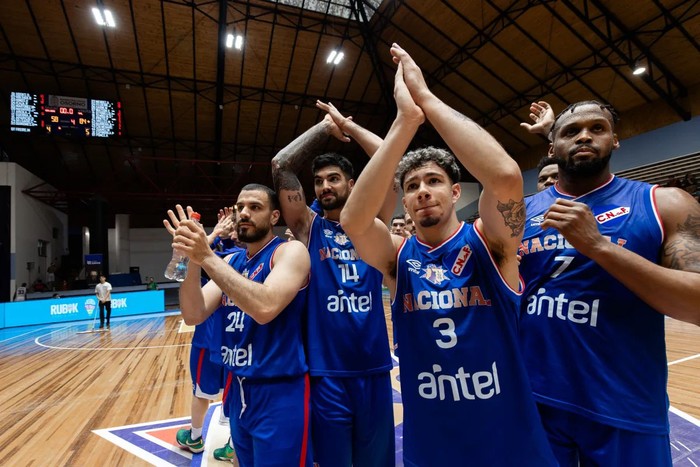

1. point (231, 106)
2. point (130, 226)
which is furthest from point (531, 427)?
point (130, 226)

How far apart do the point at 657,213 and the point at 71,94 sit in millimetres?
20954

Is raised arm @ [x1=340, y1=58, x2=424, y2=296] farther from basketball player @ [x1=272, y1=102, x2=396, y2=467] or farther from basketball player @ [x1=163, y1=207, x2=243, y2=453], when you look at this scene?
basketball player @ [x1=163, y1=207, x2=243, y2=453]

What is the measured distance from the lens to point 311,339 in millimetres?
2273

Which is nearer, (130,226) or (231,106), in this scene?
(231,106)

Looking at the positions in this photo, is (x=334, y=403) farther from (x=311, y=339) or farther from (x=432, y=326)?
(x=432, y=326)

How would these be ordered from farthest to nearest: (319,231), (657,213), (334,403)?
(319,231) → (334,403) → (657,213)

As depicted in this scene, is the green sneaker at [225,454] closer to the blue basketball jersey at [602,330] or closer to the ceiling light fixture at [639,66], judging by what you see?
the blue basketball jersey at [602,330]

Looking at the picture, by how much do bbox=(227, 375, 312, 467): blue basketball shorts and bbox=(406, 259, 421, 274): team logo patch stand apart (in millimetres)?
892

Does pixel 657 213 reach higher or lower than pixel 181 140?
lower

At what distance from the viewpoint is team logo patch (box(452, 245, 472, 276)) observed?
171 centimetres

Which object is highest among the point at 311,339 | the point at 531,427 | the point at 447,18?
the point at 447,18

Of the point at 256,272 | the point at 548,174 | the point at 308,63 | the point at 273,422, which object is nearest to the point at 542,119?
the point at 548,174

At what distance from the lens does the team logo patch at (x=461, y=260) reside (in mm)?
1712

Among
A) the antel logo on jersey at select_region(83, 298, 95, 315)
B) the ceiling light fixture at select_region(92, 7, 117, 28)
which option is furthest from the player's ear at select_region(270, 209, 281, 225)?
the antel logo on jersey at select_region(83, 298, 95, 315)
